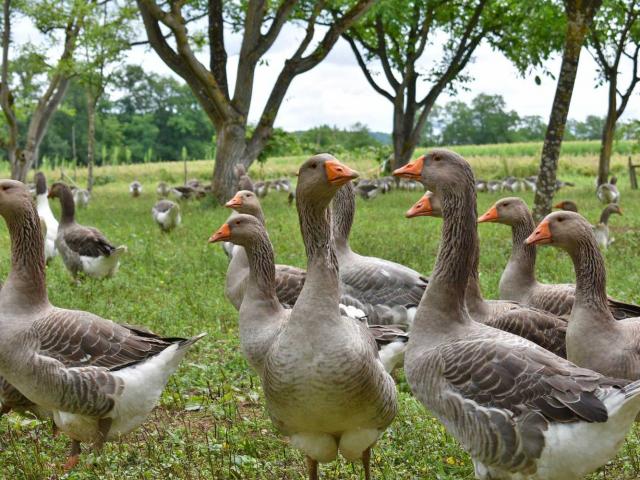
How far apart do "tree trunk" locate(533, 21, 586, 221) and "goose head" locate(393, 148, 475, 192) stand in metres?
8.47

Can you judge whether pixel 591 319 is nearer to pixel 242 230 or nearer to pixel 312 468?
pixel 312 468

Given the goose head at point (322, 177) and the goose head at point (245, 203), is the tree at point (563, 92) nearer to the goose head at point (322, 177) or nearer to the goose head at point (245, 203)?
the goose head at point (245, 203)

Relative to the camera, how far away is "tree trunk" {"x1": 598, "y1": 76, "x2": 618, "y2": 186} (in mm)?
27047

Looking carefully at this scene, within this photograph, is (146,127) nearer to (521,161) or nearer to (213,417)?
(521,161)

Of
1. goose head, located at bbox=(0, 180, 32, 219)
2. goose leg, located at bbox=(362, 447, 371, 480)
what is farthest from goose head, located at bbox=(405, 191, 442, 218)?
goose head, located at bbox=(0, 180, 32, 219)

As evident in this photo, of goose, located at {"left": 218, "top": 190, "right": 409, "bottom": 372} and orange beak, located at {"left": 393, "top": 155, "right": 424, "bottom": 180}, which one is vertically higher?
orange beak, located at {"left": 393, "top": 155, "right": 424, "bottom": 180}

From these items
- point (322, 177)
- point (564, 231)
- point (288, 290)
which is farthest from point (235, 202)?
point (322, 177)

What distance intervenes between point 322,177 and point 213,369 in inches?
137

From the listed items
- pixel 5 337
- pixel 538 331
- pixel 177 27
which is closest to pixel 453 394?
pixel 538 331

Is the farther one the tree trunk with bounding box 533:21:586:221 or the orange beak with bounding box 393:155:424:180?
the tree trunk with bounding box 533:21:586:221

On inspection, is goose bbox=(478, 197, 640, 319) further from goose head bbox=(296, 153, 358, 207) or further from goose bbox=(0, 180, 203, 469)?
goose bbox=(0, 180, 203, 469)

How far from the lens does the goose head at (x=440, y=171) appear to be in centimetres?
455

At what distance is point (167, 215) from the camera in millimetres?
16328

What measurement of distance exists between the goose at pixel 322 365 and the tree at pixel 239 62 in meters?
13.8
